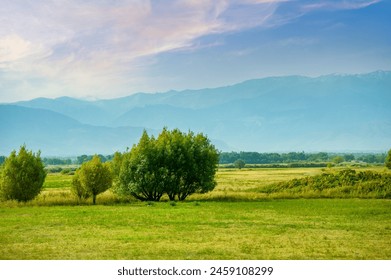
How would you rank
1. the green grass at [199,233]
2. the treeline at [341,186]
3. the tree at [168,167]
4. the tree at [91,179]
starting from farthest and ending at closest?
the treeline at [341,186]
the tree at [168,167]
the tree at [91,179]
the green grass at [199,233]

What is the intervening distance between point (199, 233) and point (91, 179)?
19.0m

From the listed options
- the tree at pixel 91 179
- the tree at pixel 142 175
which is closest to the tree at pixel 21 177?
the tree at pixel 91 179

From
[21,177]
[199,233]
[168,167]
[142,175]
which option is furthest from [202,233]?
[21,177]

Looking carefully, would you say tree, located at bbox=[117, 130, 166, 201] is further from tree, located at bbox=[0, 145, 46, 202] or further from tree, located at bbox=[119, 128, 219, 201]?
tree, located at bbox=[0, 145, 46, 202]

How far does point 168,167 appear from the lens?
1523 inches

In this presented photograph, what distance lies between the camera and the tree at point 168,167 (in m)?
37.7

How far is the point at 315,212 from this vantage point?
27500mm

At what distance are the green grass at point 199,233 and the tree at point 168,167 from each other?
345 inches

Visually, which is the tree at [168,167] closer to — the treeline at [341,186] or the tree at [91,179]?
the tree at [91,179]

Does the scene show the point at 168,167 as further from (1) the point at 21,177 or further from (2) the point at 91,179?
(1) the point at 21,177

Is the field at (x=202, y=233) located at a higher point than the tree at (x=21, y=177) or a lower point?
lower
